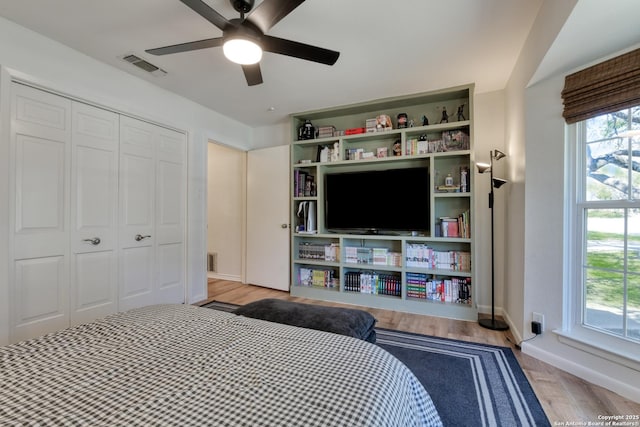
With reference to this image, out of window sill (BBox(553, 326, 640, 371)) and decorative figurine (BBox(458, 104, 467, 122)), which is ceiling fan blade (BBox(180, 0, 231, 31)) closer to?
decorative figurine (BBox(458, 104, 467, 122))

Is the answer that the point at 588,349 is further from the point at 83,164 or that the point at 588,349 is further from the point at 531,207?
the point at 83,164

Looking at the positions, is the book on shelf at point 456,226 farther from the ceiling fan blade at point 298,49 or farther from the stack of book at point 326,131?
the ceiling fan blade at point 298,49

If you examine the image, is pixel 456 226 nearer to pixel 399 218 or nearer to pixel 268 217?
pixel 399 218

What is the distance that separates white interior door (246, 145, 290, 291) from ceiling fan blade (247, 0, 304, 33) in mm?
2258

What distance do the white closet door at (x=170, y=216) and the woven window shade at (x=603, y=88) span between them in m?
3.56

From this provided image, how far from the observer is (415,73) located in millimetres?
2678

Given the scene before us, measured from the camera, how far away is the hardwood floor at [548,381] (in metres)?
1.51

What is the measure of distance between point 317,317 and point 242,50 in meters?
1.78

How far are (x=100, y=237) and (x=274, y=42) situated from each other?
2.26 m

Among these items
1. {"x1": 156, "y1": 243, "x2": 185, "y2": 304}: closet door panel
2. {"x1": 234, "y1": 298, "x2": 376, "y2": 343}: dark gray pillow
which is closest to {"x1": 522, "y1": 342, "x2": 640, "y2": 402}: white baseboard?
{"x1": 234, "y1": 298, "x2": 376, "y2": 343}: dark gray pillow

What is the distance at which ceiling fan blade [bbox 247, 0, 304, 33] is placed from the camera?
4.69 ft

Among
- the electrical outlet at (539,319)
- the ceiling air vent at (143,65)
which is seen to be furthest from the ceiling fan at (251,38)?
the electrical outlet at (539,319)

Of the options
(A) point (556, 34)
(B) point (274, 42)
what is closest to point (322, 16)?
(B) point (274, 42)

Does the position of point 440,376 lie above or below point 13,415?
below
